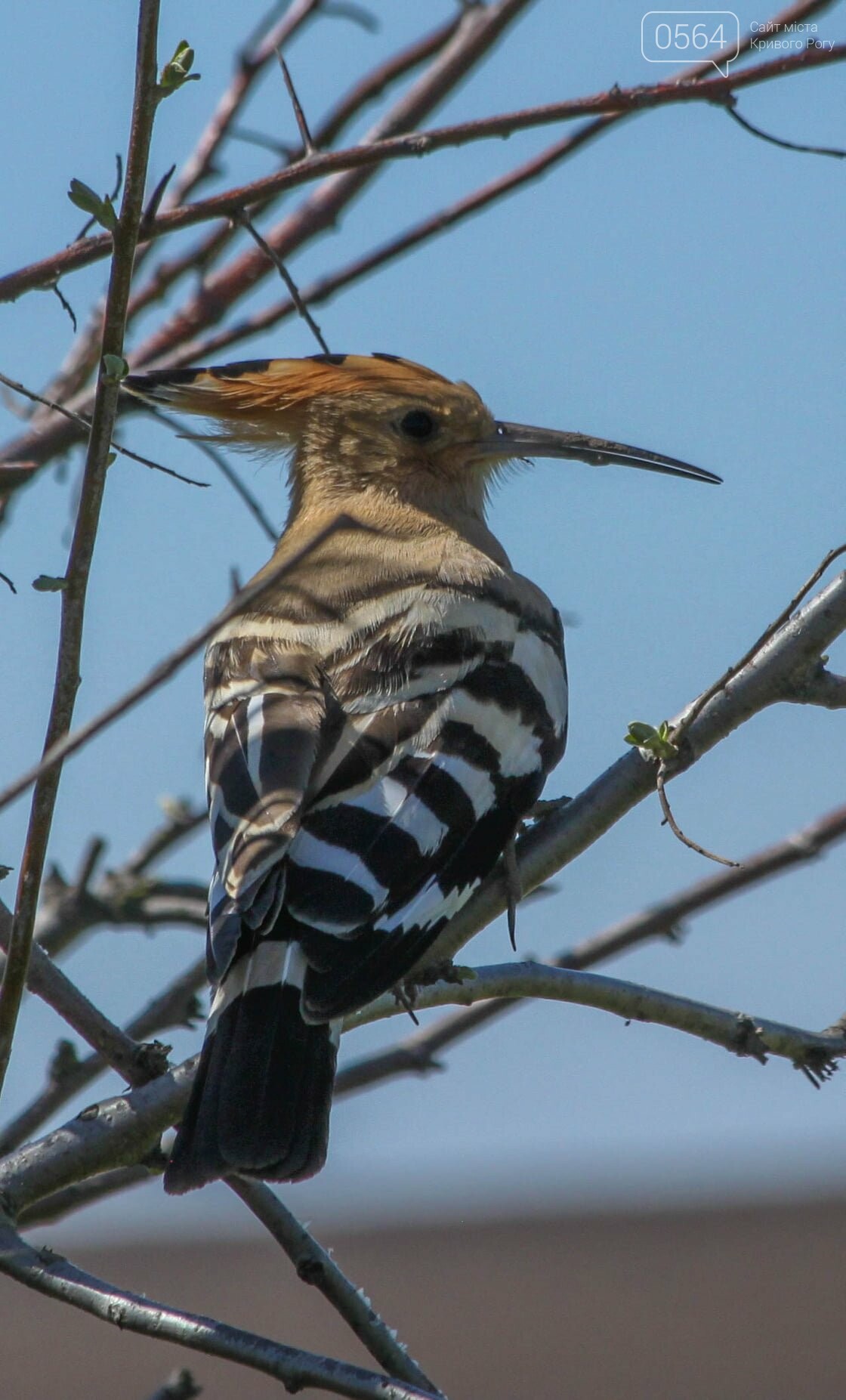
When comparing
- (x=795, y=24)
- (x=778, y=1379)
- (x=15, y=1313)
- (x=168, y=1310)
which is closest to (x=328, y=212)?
(x=795, y=24)

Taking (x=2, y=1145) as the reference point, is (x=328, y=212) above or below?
above

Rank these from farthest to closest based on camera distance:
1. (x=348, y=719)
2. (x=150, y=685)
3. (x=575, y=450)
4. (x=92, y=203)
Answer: (x=575, y=450) → (x=348, y=719) → (x=92, y=203) → (x=150, y=685)

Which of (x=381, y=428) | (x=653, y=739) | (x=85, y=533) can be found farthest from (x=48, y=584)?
(x=381, y=428)

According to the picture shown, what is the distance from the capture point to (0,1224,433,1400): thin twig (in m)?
1.47

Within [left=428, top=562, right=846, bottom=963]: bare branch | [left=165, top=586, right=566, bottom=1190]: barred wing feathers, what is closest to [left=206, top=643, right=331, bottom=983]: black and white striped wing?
[left=165, top=586, right=566, bottom=1190]: barred wing feathers

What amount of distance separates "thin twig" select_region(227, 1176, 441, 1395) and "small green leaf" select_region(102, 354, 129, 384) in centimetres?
84

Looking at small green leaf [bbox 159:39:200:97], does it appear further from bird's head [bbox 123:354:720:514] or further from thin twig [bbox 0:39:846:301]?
bird's head [bbox 123:354:720:514]

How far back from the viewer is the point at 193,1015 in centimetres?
243

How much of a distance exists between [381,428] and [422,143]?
3.79ft

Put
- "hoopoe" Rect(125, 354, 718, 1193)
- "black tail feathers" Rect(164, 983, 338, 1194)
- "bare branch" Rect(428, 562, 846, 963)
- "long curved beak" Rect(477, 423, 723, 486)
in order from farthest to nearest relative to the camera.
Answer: "long curved beak" Rect(477, 423, 723, 486)
"bare branch" Rect(428, 562, 846, 963)
"hoopoe" Rect(125, 354, 718, 1193)
"black tail feathers" Rect(164, 983, 338, 1194)

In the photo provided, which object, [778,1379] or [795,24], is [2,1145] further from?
[778,1379]

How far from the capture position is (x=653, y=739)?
2.04 meters

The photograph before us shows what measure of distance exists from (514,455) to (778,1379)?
3.52m

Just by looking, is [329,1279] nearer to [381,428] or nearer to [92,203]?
[92,203]
